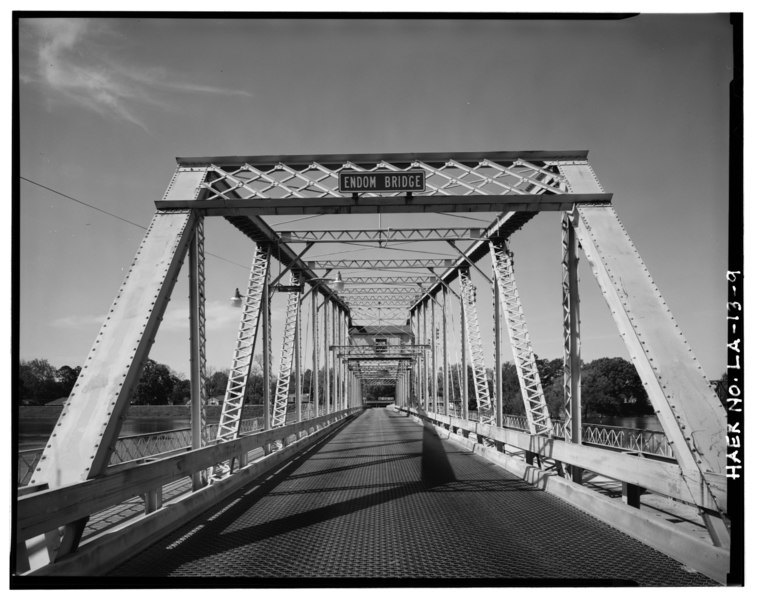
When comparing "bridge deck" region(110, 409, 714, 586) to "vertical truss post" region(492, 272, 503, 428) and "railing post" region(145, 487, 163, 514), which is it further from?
"vertical truss post" region(492, 272, 503, 428)

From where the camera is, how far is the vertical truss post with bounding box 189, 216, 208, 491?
33.1 ft

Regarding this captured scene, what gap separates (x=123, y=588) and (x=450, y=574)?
8.88ft

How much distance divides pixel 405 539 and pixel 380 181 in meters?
5.48

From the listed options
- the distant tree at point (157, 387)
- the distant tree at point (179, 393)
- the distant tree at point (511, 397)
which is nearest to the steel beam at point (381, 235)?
the distant tree at point (511, 397)

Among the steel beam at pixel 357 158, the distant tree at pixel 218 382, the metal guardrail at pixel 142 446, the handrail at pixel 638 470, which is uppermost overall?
the steel beam at pixel 357 158

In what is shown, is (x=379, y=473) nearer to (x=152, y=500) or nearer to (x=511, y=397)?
(x=152, y=500)

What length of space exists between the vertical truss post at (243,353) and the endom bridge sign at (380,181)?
240 inches

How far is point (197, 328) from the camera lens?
1017 cm

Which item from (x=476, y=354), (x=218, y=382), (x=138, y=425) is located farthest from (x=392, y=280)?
(x=218, y=382)

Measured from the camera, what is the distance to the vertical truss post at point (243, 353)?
14.2 meters

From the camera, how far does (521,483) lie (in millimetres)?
11758

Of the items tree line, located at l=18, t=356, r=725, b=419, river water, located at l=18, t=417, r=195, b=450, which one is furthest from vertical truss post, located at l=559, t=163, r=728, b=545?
tree line, located at l=18, t=356, r=725, b=419

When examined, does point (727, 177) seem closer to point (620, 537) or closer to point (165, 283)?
point (620, 537)

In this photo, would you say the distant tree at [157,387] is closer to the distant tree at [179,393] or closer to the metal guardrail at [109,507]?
the distant tree at [179,393]
